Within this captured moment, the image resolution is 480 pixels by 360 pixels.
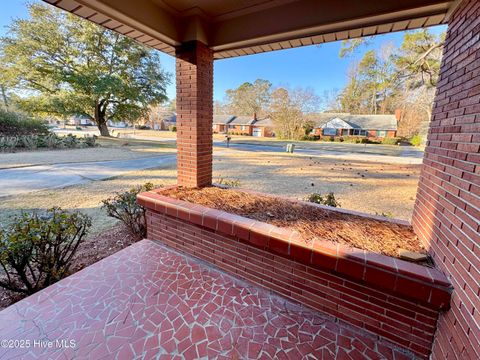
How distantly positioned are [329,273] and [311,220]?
75cm

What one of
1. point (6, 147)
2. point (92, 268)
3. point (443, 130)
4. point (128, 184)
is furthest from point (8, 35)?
point (443, 130)

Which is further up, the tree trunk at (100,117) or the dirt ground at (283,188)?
the tree trunk at (100,117)

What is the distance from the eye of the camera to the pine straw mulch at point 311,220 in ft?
6.91

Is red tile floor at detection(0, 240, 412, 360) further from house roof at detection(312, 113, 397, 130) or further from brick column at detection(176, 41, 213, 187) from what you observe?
house roof at detection(312, 113, 397, 130)

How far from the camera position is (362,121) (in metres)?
35.3

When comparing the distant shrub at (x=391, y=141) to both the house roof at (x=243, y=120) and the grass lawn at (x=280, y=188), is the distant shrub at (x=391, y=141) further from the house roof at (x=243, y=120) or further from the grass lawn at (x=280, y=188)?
the grass lawn at (x=280, y=188)

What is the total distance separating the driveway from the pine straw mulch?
16.7 feet

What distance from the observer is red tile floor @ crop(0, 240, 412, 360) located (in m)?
1.66

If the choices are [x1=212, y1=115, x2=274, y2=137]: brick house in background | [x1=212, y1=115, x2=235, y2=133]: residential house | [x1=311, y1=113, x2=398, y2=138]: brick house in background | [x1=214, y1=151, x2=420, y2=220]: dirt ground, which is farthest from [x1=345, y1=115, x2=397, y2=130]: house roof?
[x1=214, y1=151, x2=420, y2=220]: dirt ground

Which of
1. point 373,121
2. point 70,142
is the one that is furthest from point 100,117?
point 373,121

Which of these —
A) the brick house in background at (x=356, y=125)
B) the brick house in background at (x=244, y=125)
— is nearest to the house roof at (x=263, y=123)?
the brick house in background at (x=244, y=125)

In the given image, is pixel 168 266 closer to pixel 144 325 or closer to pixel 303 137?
pixel 144 325

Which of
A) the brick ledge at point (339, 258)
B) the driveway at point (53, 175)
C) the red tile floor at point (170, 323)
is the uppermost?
the brick ledge at point (339, 258)

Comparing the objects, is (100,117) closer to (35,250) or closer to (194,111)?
(194,111)
